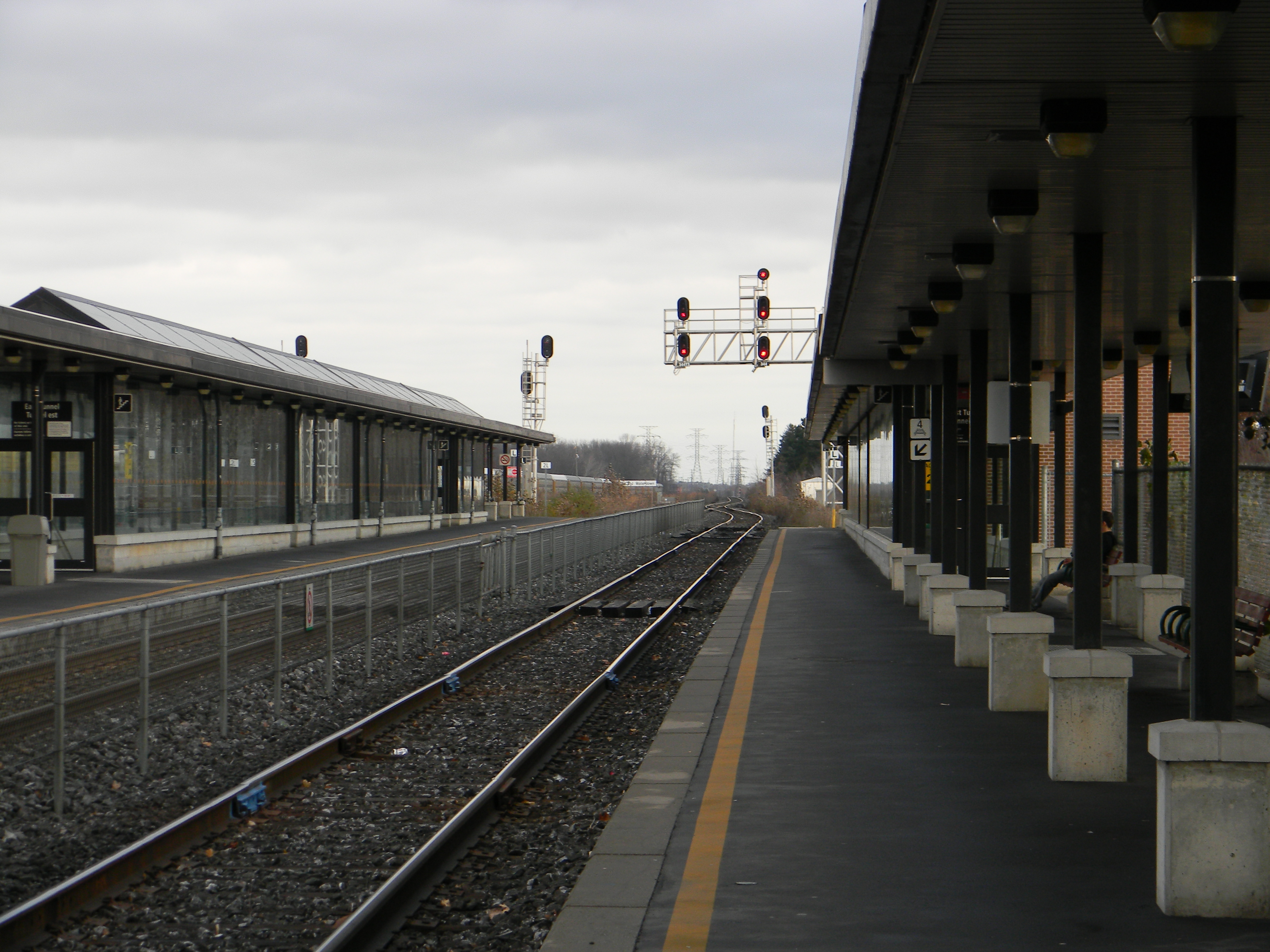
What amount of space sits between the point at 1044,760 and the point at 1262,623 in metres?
2.98

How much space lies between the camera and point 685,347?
2683cm

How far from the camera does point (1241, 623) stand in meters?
10.6

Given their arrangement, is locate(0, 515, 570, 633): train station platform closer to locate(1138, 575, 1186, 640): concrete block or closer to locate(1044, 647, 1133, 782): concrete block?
locate(1044, 647, 1133, 782): concrete block

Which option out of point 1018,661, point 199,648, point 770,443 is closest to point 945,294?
point 1018,661

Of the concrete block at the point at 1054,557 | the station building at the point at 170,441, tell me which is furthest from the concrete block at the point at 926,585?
the station building at the point at 170,441

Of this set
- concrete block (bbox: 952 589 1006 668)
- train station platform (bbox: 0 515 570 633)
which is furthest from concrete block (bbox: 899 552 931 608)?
train station platform (bbox: 0 515 570 633)

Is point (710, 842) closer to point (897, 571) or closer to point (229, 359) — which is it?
point (897, 571)

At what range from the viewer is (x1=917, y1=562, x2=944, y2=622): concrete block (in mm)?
15484

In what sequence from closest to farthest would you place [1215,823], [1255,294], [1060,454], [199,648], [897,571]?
[1215,823]
[199,648]
[1255,294]
[1060,454]
[897,571]

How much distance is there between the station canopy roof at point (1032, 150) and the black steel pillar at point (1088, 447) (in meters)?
0.39

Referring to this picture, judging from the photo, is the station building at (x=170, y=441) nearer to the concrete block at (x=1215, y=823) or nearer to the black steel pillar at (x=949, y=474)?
the black steel pillar at (x=949, y=474)

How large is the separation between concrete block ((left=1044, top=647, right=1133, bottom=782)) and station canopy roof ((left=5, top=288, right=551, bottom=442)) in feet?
48.0

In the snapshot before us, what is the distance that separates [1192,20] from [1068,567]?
11508 millimetres

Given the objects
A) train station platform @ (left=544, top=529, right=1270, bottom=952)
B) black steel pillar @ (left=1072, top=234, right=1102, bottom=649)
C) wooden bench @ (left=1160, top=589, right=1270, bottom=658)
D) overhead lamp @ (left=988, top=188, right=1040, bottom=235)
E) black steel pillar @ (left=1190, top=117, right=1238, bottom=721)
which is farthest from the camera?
wooden bench @ (left=1160, top=589, right=1270, bottom=658)
